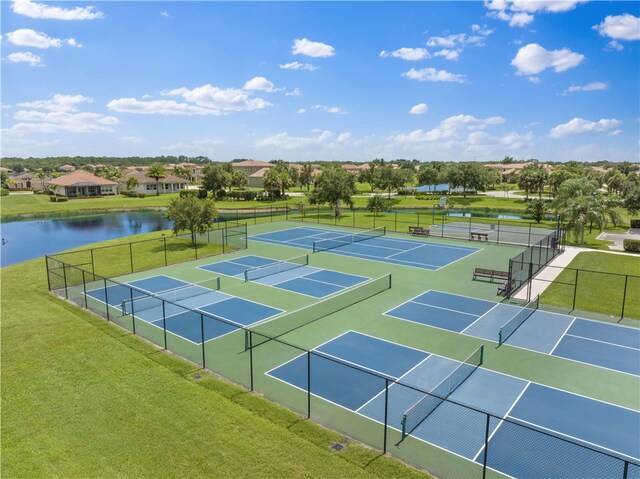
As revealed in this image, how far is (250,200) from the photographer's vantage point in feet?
271

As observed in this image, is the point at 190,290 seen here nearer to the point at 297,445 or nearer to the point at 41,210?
the point at 297,445

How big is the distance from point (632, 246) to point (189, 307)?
1335 inches

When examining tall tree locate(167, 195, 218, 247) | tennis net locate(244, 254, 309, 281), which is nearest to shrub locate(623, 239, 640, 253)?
tennis net locate(244, 254, 309, 281)

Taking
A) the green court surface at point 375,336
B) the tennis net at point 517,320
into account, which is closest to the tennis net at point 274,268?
the green court surface at point 375,336

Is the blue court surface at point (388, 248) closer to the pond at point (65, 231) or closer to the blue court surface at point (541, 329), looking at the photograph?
the blue court surface at point (541, 329)

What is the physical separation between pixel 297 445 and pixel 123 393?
5619mm

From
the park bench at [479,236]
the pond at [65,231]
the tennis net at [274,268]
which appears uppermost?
the park bench at [479,236]

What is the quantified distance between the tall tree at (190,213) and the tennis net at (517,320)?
23.5 metres

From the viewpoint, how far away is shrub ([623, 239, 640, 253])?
33.8 m

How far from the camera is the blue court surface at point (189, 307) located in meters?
17.8

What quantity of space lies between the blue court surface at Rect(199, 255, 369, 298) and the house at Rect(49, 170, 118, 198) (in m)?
76.8

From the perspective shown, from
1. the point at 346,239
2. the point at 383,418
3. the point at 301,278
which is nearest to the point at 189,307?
the point at 301,278

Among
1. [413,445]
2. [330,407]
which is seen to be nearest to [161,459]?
[330,407]

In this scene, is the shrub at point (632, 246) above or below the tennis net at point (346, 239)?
above
